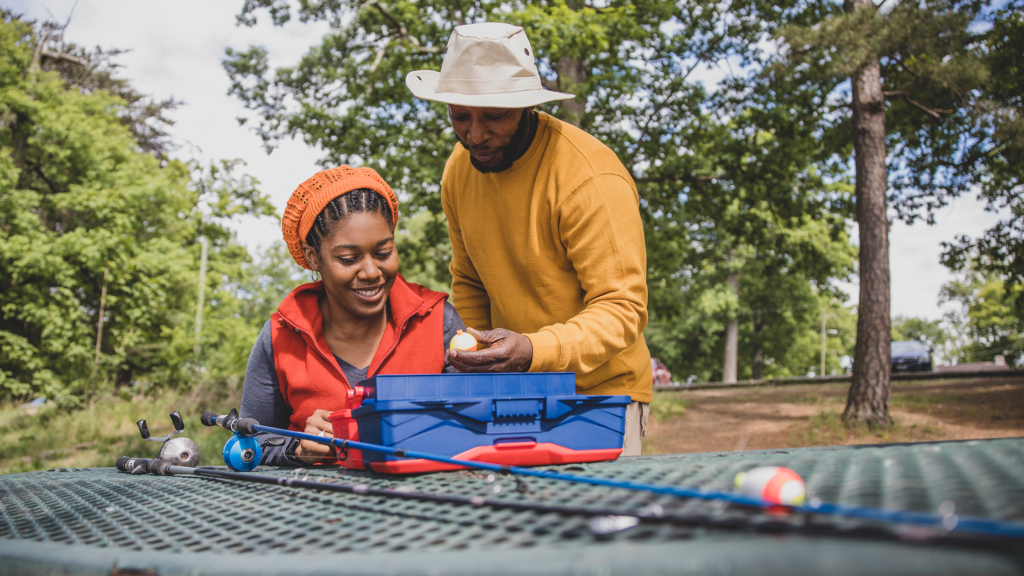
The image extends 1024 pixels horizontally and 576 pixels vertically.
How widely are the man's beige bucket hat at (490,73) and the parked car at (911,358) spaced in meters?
27.8

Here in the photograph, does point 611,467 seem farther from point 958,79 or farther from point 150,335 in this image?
point 150,335

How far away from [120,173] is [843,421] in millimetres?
15686

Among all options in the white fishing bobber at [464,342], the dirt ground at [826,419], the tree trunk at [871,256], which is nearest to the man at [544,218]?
the white fishing bobber at [464,342]

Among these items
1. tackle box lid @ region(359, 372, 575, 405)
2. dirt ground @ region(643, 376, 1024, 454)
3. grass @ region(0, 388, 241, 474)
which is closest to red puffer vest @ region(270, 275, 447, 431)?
tackle box lid @ region(359, 372, 575, 405)

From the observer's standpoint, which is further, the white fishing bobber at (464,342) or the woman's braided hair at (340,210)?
the woman's braided hair at (340,210)

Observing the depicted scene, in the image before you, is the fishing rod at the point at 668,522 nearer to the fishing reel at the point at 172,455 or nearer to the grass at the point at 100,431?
the fishing reel at the point at 172,455

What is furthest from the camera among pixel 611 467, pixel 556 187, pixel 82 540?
pixel 556 187

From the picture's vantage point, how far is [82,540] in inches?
37.3

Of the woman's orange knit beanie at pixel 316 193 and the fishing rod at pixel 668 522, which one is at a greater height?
the woman's orange knit beanie at pixel 316 193

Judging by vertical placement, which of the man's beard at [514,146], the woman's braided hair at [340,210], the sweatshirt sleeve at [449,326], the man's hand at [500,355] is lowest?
the man's hand at [500,355]

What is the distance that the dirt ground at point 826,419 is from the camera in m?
9.14

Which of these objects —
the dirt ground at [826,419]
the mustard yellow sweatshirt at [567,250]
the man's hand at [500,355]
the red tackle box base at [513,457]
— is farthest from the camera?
the dirt ground at [826,419]

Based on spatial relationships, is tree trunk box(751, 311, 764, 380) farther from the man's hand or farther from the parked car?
the man's hand

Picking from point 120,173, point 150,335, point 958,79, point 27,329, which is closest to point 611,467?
point 958,79
